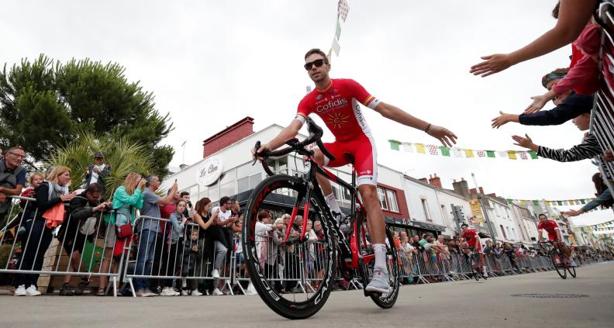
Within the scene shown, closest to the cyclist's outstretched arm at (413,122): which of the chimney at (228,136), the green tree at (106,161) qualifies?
the green tree at (106,161)

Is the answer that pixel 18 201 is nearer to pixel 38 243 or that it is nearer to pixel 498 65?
pixel 38 243

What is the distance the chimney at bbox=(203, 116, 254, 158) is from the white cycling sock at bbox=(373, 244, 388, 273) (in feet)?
67.1

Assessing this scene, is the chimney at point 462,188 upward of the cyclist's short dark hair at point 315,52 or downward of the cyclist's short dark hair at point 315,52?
upward

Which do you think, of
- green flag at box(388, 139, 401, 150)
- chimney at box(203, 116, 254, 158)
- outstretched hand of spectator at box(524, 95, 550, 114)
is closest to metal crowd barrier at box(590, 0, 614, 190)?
outstretched hand of spectator at box(524, 95, 550, 114)

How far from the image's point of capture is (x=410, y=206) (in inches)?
1163

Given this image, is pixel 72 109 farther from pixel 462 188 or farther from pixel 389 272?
pixel 462 188

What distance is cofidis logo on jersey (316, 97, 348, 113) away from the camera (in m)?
3.09

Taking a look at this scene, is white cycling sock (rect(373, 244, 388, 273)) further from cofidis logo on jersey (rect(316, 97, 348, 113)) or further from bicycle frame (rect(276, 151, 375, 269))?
cofidis logo on jersey (rect(316, 97, 348, 113))

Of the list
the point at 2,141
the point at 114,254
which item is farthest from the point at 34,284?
the point at 2,141

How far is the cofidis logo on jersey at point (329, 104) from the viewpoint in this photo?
3.09 m

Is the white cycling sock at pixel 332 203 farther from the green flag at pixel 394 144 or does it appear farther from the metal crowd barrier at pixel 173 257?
the green flag at pixel 394 144

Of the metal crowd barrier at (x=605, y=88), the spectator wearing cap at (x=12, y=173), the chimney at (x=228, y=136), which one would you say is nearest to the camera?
the metal crowd barrier at (x=605, y=88)

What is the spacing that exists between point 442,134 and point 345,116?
86 cm

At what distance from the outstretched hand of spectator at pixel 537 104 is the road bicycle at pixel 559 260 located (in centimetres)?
924
